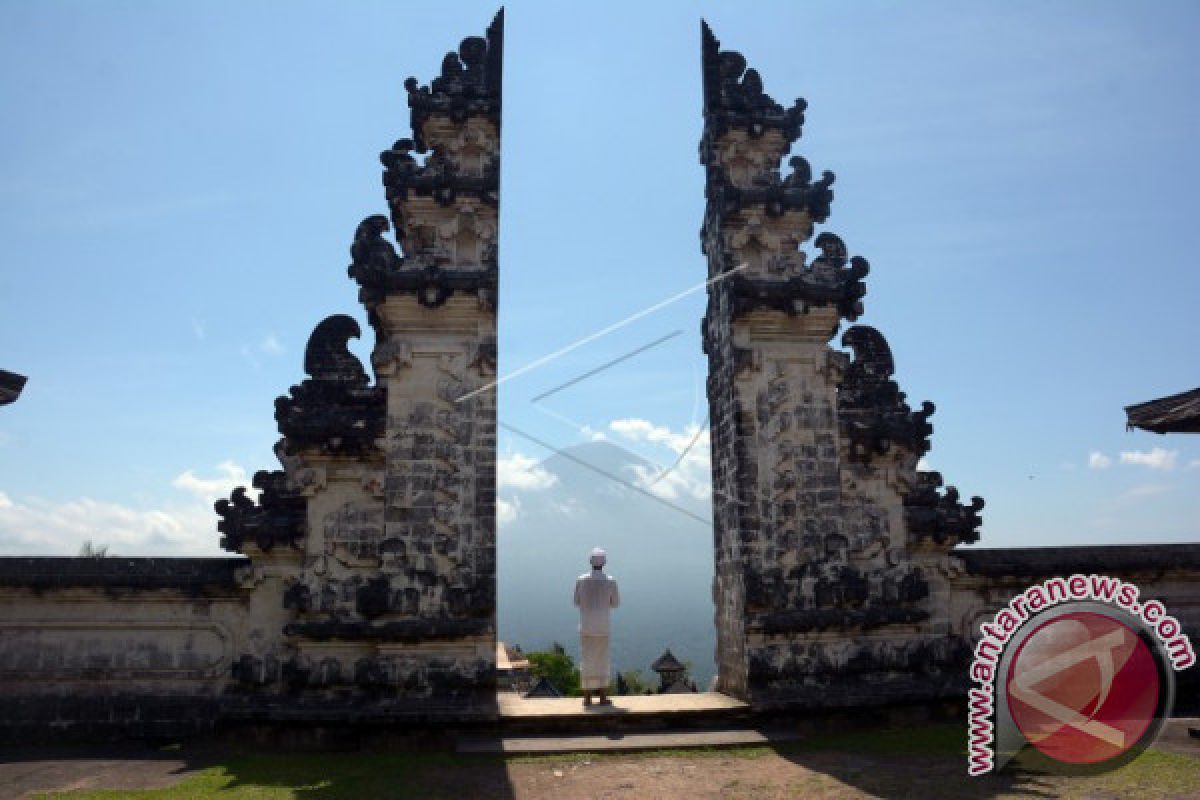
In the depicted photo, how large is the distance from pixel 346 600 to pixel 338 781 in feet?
8.01

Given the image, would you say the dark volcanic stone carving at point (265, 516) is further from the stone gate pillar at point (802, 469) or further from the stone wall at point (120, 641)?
the stone gate pillar at point (802, 469)

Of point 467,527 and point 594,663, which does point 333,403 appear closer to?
point 467,527

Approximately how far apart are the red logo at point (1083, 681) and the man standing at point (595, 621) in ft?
15.8

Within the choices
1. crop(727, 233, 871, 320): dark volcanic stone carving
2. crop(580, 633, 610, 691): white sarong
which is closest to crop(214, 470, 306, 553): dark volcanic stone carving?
crop(580, 633, 610, 691): white sarong

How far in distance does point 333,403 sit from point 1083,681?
33.9 feet

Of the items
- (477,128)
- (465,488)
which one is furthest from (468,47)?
(465,488)

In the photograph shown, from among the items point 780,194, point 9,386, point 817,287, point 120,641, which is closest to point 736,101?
point 780,194

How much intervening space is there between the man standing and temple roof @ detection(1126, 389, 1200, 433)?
20.5 ft

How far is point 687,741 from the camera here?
A: 925 cm

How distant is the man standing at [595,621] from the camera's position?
10602 millimetres

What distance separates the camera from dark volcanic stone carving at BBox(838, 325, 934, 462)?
1138 cm

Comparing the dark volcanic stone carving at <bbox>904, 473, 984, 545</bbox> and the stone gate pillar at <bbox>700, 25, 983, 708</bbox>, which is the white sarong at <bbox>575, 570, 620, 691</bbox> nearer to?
the stone gate pillar at <bbox>700, 25, 983, 708</bbox>

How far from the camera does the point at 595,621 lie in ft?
35.2

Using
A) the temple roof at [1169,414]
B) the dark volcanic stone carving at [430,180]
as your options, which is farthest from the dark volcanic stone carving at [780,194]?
the temple roof at [1169,414]
